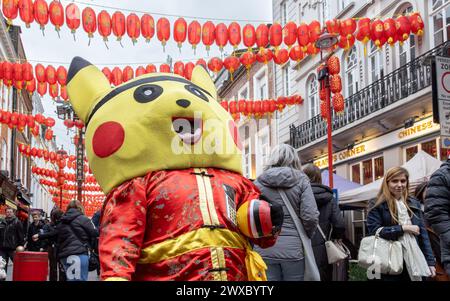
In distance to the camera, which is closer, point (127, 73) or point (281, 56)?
point (127, 73)

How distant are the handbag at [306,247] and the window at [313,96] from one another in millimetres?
19774

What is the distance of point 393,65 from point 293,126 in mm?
8225

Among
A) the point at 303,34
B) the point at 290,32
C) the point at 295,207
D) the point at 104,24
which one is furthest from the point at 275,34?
the point at 295,207

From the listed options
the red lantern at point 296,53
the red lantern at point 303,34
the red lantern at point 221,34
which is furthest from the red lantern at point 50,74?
the red lantern at point 303,34

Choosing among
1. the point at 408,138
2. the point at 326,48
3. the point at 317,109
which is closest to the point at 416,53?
the point at 408,138

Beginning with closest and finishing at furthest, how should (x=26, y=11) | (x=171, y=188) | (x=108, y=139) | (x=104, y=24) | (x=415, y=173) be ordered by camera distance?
(x=171, y=188)
(x=108, y=139)
(x=26, y=11)
(x=415, y=173)
(x=104, y=24)

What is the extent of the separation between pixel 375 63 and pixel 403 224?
1552 cm

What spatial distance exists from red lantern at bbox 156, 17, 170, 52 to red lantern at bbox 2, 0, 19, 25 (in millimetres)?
2799

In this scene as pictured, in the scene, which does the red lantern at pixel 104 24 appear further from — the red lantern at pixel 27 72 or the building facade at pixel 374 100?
the building facade at pixel 374 100

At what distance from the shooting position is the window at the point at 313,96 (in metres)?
24.3

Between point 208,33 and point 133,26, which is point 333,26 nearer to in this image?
point 208,33

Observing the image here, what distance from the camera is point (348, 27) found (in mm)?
13297

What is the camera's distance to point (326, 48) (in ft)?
39.1

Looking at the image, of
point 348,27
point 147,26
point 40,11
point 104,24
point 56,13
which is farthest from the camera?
point 348,27
